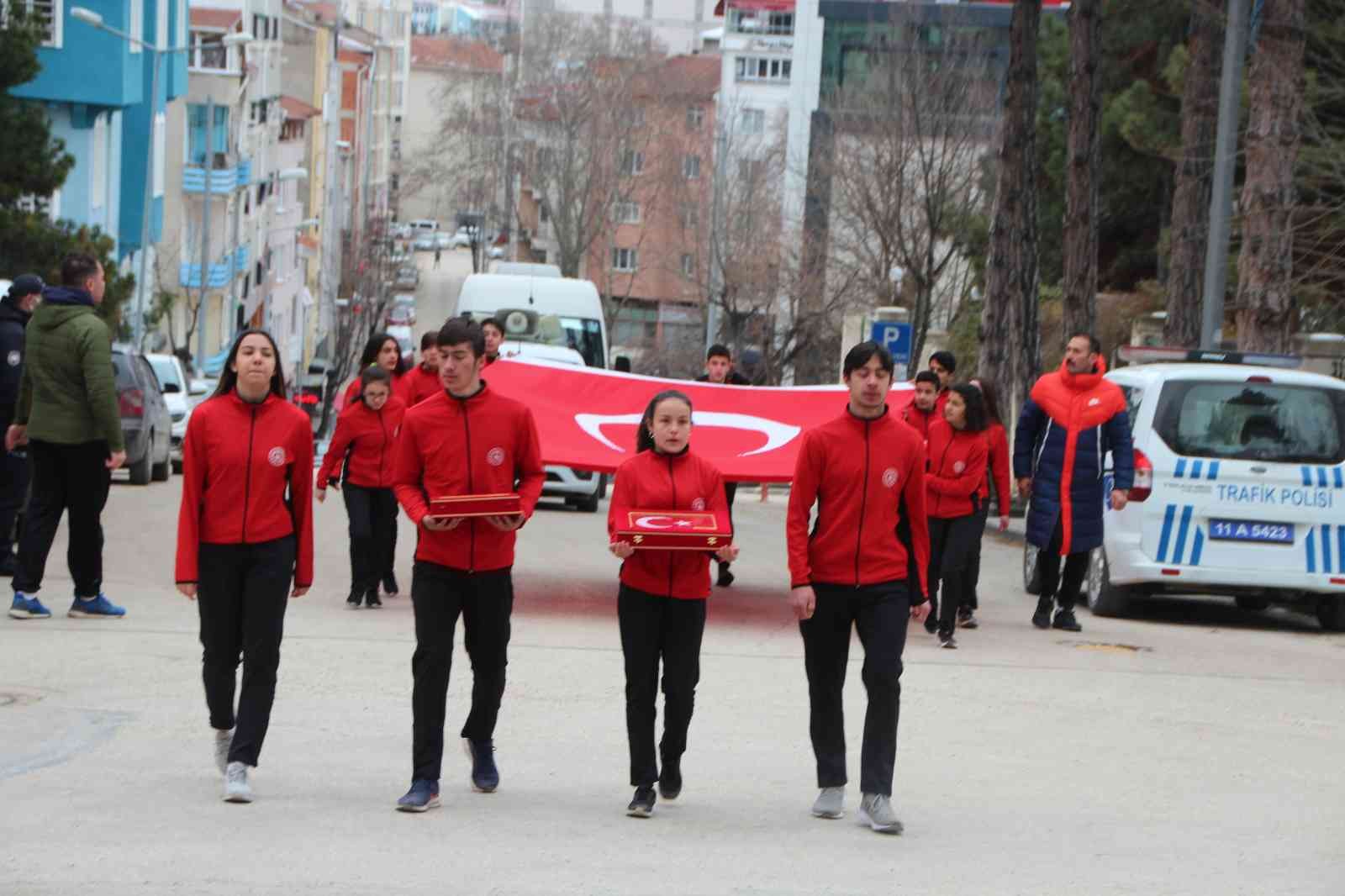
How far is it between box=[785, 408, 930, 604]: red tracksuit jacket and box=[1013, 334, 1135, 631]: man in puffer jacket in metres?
6.58

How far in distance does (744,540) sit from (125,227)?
3823cm

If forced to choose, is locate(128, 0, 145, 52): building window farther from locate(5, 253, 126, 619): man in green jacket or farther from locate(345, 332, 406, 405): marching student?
locate(5, 253, 126, 619): man in green jacket

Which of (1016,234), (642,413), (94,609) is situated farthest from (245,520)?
(1016,234)

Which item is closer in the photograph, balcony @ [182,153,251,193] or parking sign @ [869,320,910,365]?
parking sign @ [869,320,910,365]

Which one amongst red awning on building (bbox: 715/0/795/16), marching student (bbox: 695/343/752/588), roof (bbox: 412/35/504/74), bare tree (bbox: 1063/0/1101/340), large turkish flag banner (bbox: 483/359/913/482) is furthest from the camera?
red awning on building (bbox: 715/0/795/16)

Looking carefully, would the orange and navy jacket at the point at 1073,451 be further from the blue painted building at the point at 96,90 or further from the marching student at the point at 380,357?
the blue painted building at the point at 96,90

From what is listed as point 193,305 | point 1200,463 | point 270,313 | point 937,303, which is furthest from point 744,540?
point 270,313

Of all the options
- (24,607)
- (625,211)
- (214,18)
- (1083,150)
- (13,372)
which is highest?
(214,18)

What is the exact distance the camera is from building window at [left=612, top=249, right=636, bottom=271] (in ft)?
338

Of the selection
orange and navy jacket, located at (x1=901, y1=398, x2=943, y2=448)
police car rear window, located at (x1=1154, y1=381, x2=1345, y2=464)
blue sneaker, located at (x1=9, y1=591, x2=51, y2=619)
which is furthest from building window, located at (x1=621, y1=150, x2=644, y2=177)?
blue sneaker, located at (x1=9, y1=591, x2=51, y2=619)

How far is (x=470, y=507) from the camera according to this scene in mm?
8117

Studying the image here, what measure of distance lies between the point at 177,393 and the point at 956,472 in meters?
23.3

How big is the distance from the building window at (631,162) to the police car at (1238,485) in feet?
246

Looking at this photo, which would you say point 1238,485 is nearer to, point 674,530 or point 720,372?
point 720,372
